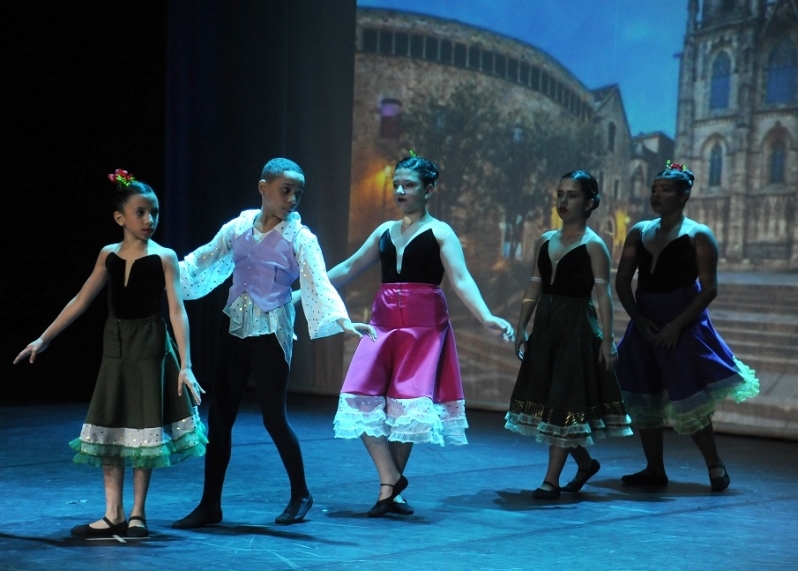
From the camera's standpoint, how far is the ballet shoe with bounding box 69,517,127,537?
12.4 feet

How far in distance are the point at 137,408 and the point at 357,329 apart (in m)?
0.83

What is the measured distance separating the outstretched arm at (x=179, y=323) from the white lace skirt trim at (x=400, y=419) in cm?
64

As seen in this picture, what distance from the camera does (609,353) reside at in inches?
184

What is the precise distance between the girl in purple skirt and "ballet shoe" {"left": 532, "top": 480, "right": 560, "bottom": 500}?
0.54m

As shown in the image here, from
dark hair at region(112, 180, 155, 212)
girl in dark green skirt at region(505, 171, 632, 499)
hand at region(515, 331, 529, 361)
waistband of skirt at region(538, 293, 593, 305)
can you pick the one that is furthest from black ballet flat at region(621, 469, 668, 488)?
dark hair at region(112, 180, 155, 212)

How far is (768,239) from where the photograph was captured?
21.5ft

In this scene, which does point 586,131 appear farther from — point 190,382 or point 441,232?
point 190,382

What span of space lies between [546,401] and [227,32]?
4.83 meters

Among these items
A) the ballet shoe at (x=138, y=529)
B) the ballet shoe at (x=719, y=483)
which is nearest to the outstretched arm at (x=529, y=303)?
the ballet shoe at (x=719, y=483)

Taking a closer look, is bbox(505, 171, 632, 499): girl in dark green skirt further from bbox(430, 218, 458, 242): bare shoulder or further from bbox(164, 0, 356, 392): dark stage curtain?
bbox(164, 0, 356, 392): dark stage curtain

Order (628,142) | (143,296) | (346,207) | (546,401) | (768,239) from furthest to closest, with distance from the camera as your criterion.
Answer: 1. (346,207)
2. (628,142)
3. (768,239)
4. (546,401)
5. (143,296)

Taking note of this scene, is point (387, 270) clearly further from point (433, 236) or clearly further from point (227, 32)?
point (227, 32)

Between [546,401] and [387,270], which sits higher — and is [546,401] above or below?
below

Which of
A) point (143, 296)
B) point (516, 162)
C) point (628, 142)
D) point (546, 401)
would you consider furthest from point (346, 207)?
point (143, 296)
